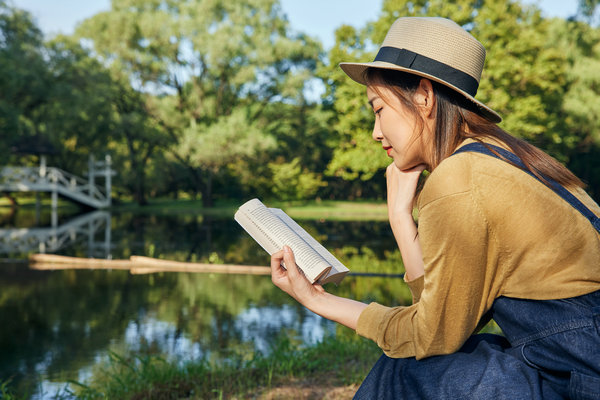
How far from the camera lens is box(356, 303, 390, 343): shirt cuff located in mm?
1736

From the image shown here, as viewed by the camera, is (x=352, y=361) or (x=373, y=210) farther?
(x=373, y=210)

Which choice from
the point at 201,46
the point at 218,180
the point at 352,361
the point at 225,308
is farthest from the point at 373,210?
the point at 352,361

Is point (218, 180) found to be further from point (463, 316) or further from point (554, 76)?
point (463, 316)

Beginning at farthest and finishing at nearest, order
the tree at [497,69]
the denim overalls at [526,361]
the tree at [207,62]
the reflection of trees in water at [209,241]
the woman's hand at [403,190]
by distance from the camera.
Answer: the tree at [207,62], the tree at [497,69], the reflection of trees in water at [209,241], the woman's hand at [403,190], the denim overalls at [526,361]

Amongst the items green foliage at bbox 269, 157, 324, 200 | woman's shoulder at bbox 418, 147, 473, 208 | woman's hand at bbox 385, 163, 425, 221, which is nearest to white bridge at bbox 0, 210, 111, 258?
woman's hand at bbox 385, 163, 425, 221

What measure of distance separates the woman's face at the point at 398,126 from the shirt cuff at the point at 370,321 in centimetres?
47

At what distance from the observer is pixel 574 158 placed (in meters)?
32.8

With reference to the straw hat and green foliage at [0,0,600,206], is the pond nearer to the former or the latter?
the straw hat

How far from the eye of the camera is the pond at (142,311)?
5172mm

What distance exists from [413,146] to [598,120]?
30.2 metres

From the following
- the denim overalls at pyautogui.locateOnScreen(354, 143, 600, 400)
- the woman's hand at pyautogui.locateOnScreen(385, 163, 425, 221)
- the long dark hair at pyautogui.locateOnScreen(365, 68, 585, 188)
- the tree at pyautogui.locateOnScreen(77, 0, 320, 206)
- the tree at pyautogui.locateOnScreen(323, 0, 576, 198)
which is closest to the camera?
the denim overalls at pyautogui.locateOnScreen(354, 143, 600, 400)

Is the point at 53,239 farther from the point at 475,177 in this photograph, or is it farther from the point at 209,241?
the point at 475,177

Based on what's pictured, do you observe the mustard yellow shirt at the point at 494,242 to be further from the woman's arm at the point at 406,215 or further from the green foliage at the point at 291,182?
the green foliage at the point at 291,182

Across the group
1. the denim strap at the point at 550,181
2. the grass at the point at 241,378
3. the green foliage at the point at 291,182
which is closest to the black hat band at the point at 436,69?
the denim strap at the point at 550,181
